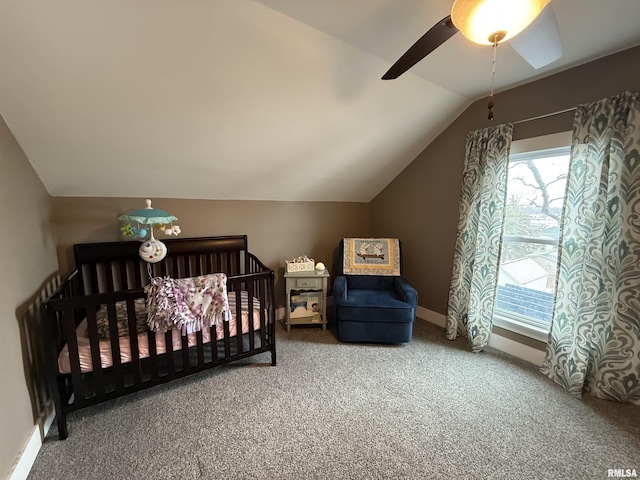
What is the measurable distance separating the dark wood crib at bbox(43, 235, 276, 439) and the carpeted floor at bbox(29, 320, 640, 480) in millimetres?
176

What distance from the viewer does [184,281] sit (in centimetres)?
183

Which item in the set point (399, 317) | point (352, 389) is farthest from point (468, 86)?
point (352, 389)

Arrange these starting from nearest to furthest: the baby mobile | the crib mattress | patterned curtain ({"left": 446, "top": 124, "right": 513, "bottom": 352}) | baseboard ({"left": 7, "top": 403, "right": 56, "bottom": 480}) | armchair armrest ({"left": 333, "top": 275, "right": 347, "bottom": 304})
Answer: baseboard ({"left": 7, "top": 403, "right": 56, "bottom": 480}), the crib mattress, the baby mobile, patterned curtain ({"left": 446, "top": 124, "right": 513, "bottom": 352}), armchair armrest ({"left": 333, "top": 275, "right": 347, "bottom": 304})

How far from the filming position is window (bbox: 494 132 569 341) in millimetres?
2160

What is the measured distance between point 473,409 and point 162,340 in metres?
2.13

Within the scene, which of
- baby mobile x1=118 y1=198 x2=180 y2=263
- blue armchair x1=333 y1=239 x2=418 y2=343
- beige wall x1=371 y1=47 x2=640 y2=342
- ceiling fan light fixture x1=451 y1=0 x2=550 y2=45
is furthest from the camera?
blue armchair x1=333 y1=239 x2=418 y2=343

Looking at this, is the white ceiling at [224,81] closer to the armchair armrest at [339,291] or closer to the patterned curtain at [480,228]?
the patterned curtain at [480,228]

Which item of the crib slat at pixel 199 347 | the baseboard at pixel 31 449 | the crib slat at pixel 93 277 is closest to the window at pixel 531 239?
the crib slat at pixel 199 347

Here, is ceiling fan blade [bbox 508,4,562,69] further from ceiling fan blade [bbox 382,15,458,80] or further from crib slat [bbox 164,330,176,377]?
crib slat [bbox 164,330,176,377]

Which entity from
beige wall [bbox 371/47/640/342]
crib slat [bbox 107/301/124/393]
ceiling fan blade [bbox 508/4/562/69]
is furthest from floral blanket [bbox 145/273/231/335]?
beige wall [bbox 371/47/640/342]

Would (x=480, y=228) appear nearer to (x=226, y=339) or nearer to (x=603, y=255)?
(x=603, y=255)

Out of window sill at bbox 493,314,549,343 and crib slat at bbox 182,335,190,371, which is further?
window sill at bbox 493,314,549,343

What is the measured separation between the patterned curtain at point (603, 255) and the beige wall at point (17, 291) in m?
3.29

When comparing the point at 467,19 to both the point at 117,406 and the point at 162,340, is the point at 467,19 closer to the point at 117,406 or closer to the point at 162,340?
the point at 162,340
